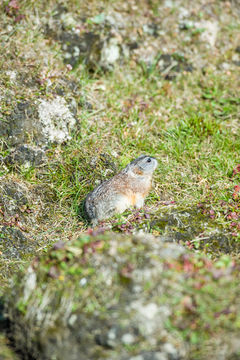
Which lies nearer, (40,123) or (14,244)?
(14,244)

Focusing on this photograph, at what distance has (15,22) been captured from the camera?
877cm

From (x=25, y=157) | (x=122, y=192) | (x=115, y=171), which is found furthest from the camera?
(x=115, y=171)

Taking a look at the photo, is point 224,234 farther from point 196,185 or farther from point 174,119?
point 174,119

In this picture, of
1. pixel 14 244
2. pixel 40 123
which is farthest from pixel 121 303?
pixel 40 123

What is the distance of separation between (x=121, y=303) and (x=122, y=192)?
9.84 feet

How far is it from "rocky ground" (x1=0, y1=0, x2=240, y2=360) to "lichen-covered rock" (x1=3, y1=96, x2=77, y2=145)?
0.02 m

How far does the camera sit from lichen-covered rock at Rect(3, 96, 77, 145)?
24.6ft

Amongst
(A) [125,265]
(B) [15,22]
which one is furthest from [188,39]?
(A) [125,265]

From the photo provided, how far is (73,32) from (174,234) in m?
5.46

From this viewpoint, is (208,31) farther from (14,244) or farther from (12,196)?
(14,244)

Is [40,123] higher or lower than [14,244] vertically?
higher

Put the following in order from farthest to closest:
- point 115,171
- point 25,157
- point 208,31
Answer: point 208,31, point 115,171, point 25,157

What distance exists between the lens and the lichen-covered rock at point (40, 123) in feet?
24.6

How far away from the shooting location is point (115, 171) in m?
7.55
